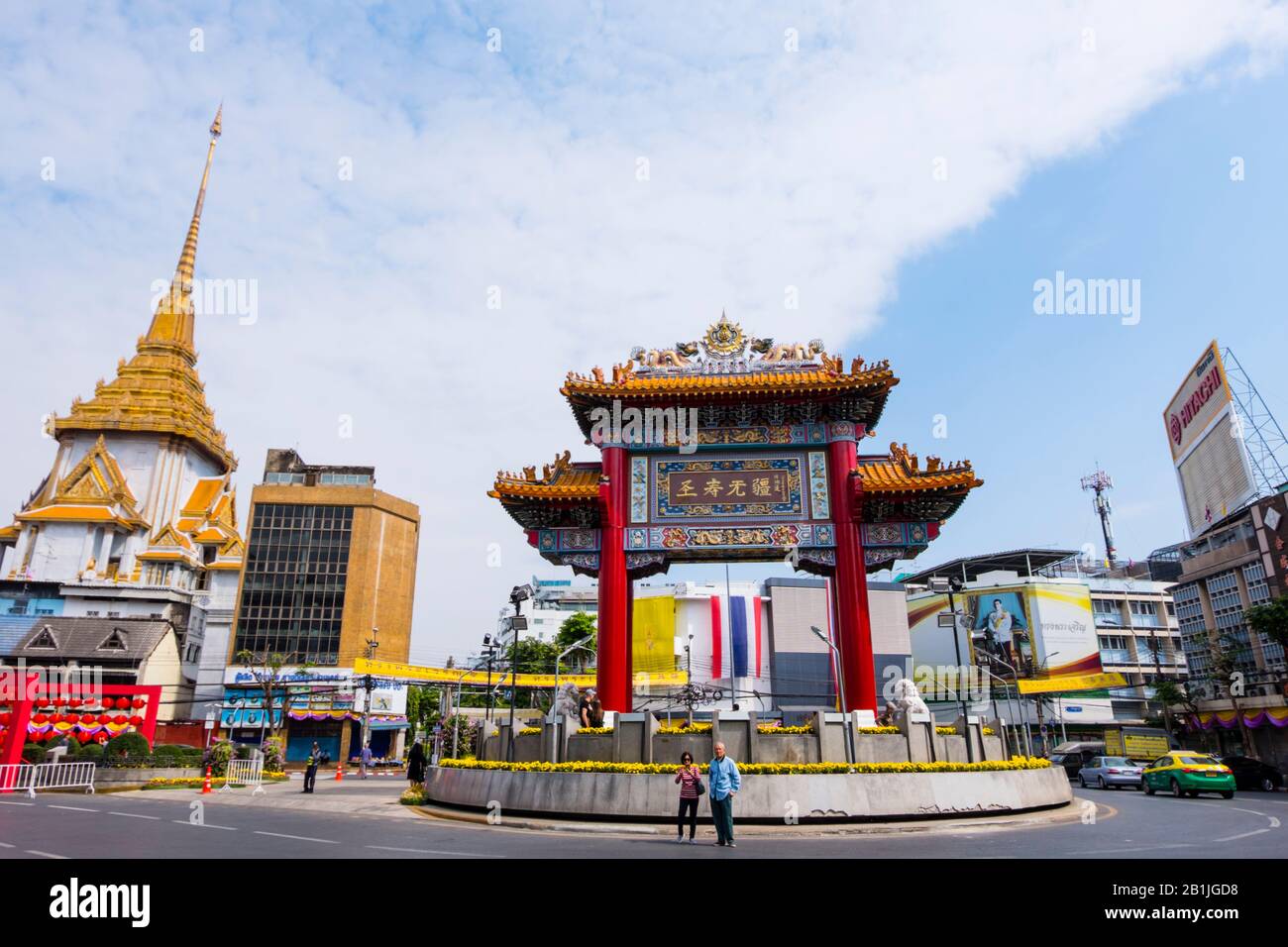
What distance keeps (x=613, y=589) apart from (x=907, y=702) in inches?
302

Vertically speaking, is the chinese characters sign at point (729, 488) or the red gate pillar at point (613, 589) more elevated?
the chinese characters sign at point (729, 488)

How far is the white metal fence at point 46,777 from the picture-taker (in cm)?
2561

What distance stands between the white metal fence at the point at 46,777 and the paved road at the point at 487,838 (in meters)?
8.00

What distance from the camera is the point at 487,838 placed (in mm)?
13047

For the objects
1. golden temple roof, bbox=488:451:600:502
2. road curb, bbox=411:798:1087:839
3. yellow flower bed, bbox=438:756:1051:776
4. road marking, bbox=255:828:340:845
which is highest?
golden temple roof, bbox=488:451:600:502

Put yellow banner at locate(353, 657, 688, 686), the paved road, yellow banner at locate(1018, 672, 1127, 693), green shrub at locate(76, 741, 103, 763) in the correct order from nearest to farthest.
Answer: the paved road
green shrub at locate(76, 741, 103, 763)
yellow banner at locate(353, 657, 688, 686)
yellow banner at locate(1018, 672, 1127, 693)

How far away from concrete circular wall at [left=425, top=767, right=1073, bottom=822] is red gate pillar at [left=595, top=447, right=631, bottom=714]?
3.76 meters

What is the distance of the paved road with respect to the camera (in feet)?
35.3

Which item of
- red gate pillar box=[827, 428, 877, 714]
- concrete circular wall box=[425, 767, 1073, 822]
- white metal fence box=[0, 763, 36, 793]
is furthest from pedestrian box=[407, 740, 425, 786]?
red gate pillar box=[827, 428, 877, 714]

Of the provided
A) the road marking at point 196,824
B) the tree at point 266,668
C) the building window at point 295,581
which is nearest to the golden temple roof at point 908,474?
the road marking at point 196,824

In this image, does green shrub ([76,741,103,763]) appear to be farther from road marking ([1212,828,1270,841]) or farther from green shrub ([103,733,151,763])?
road marking ([1212,828,1270,841])

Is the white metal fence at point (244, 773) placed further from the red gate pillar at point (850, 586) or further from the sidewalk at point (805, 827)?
the red gate pillar at point (850, 586)

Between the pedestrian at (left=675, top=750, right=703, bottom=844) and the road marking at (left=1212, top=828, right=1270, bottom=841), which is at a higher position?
the pedestrian at (left=675, top=750, right=703, bottom=844)
